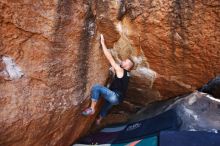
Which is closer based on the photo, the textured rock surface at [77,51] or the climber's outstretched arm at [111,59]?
the textured rock surface at [77,51]

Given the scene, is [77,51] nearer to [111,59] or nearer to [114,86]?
[111,59]

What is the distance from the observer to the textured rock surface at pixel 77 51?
11.6ft

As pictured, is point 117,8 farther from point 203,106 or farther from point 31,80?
point 203,106

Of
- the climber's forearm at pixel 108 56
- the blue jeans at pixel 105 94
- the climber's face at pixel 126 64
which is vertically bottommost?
the blue jeans at pixel 105 94

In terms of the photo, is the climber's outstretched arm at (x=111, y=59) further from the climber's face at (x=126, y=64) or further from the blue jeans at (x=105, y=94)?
the blue jeans at (x=105, y=94)

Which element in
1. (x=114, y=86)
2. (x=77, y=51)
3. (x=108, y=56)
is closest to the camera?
(x=77, y=51)

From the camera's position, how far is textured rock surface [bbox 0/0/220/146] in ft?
11.6

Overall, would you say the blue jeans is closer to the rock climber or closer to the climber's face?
the rock climber

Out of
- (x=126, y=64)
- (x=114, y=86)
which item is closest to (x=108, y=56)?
(x=126, y=64)

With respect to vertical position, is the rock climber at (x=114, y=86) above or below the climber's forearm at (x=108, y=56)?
below

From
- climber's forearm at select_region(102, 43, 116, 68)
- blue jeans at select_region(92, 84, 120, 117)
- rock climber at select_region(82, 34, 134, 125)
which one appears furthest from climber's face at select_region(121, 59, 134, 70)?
blue jeans at select_region(92, 84, 120, 117)

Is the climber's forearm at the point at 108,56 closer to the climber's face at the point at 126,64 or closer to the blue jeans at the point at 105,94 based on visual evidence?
the climber's face at the point at 126,64

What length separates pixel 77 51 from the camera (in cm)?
392

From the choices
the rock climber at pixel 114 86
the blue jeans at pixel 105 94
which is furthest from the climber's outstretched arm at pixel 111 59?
the blue jeans at pixel 105 94
